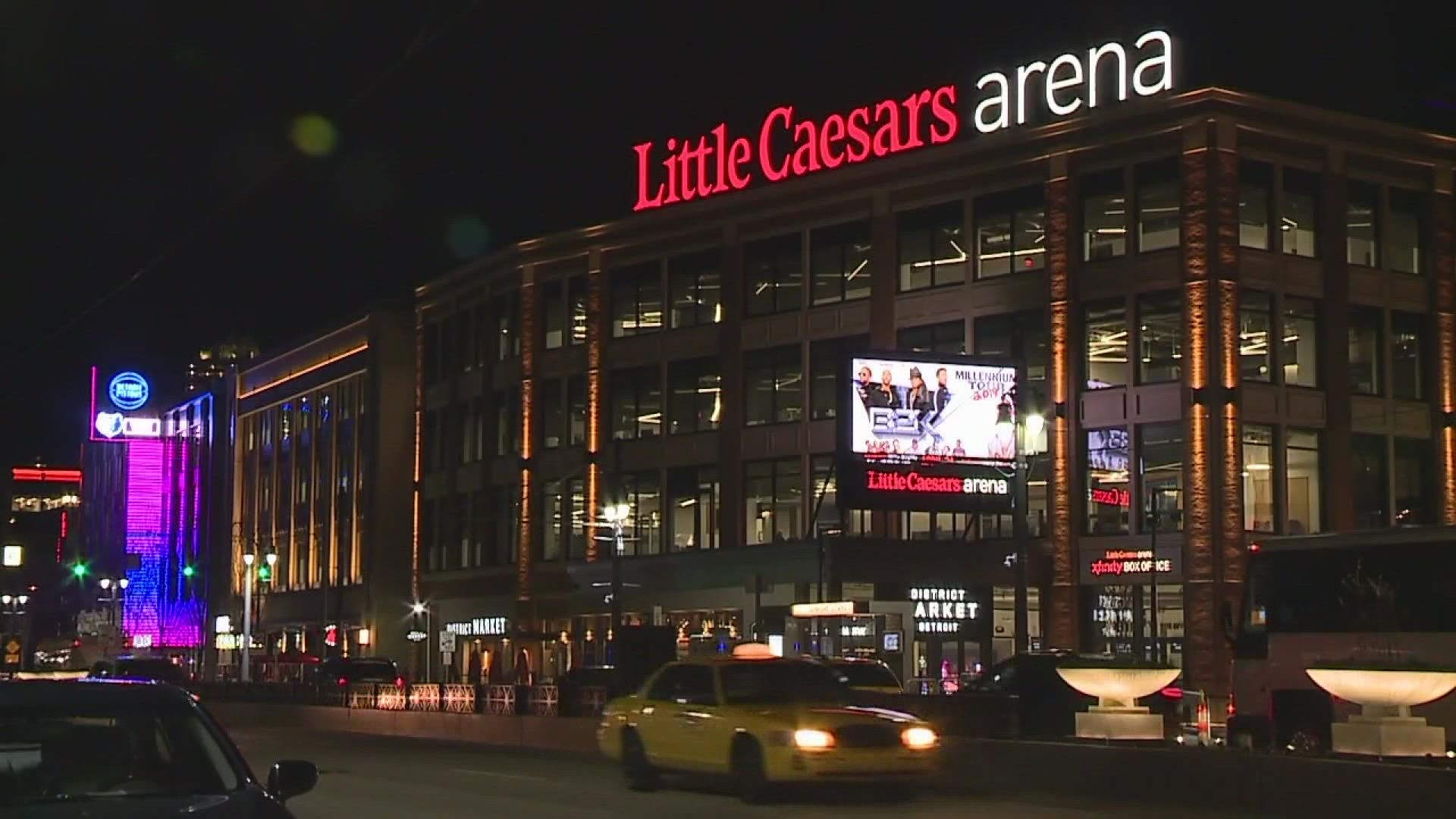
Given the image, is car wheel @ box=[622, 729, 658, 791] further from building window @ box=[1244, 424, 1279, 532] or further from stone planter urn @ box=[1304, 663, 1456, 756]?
building window @ box=[1244, 424, 1279, 532]

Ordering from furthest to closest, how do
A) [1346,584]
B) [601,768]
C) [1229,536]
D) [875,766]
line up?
[1229,536], [601,768], [1346,584], [875,766]

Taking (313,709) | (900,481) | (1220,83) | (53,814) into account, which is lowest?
(313,709)

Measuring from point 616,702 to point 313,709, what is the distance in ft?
77.3

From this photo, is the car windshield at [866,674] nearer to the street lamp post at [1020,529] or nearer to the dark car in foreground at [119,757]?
the street lamp post at [1020,529]

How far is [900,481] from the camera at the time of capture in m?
44.8

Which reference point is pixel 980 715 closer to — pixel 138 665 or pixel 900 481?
pixel 900 481

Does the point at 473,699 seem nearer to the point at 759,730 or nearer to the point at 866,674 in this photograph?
the point at 866,674

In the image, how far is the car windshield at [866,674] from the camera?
26.8 metres

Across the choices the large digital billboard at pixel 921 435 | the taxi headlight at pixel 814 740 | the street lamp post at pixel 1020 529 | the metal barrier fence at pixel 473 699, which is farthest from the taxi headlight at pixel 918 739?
the large digital billboard at pixel 921 435

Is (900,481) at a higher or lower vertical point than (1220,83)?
lower

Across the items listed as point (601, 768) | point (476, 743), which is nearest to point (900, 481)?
point (476, 743)

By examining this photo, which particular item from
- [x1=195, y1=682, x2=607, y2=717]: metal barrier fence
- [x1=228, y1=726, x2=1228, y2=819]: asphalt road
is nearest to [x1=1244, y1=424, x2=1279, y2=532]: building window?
[x1=195, y1=682, x2=607, y2=717]: metal barrier fence

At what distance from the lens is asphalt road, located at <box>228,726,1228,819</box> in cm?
2016

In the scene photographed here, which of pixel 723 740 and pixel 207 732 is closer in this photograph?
pixel 207 732
